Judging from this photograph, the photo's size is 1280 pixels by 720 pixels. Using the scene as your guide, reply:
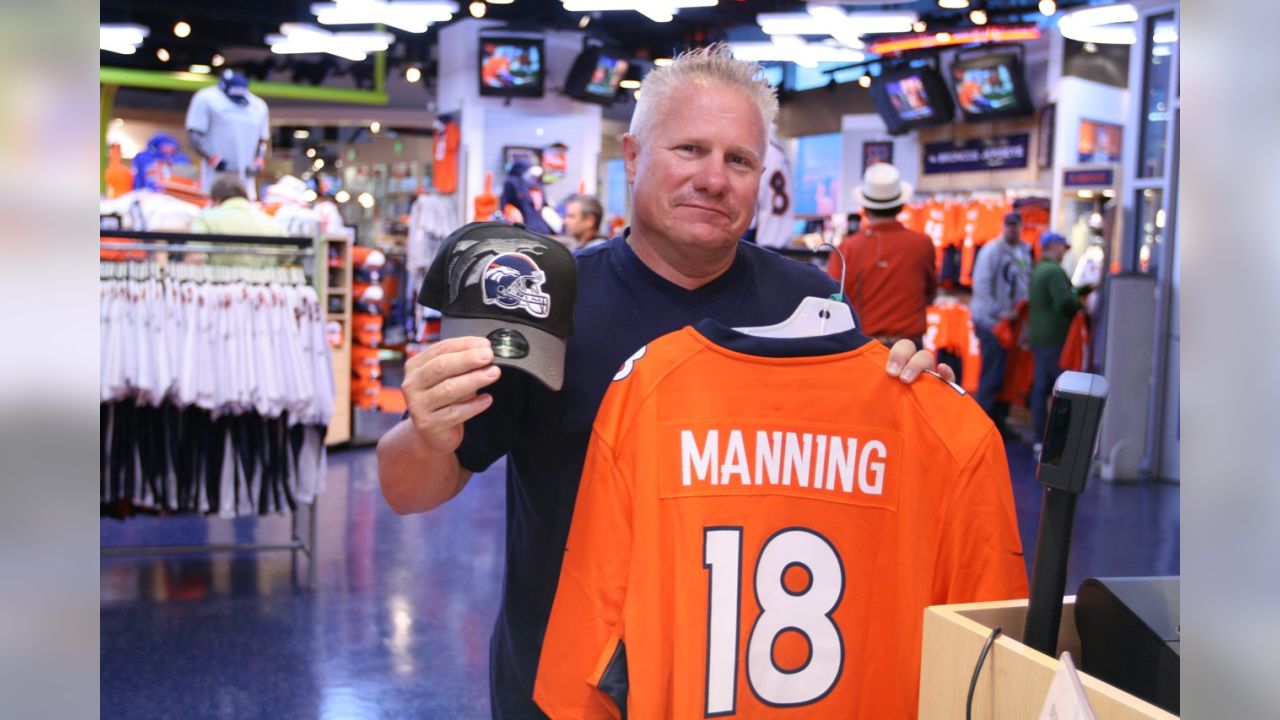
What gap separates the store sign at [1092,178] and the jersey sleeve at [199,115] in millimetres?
6987

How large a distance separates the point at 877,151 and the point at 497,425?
13.9 meters

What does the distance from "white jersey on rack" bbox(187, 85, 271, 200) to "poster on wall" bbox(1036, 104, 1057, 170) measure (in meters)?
7.80

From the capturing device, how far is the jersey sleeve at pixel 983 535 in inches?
58.6

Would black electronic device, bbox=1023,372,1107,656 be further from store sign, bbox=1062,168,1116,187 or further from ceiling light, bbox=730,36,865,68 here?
ceiling light, bbox=730,36,865,68

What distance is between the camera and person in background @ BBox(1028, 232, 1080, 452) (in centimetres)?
816

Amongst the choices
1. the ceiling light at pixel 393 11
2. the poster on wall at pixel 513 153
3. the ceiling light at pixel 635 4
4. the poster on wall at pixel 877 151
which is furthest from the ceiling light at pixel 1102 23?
the poster on wall at pixel 513 153

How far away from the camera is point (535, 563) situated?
1772mm

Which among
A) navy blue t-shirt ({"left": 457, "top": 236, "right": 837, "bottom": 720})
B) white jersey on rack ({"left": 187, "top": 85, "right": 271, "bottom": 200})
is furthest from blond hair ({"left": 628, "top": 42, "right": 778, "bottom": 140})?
white jersey on rack ({"left": 187, "top": 85, "right": 271, "bottom": 200})

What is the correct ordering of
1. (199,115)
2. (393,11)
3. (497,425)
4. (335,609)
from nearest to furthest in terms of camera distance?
(497,425) → (335,609) → (199,115) → (393,11)

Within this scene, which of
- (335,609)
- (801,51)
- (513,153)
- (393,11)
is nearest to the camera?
(335,609)

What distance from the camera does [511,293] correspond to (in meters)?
1.46

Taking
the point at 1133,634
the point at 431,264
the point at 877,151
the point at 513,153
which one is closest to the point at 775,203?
the point at 513,153

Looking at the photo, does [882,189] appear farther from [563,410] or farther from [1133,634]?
[1133,634]

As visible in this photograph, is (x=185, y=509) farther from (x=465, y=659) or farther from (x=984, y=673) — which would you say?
(x=984, y=673)
